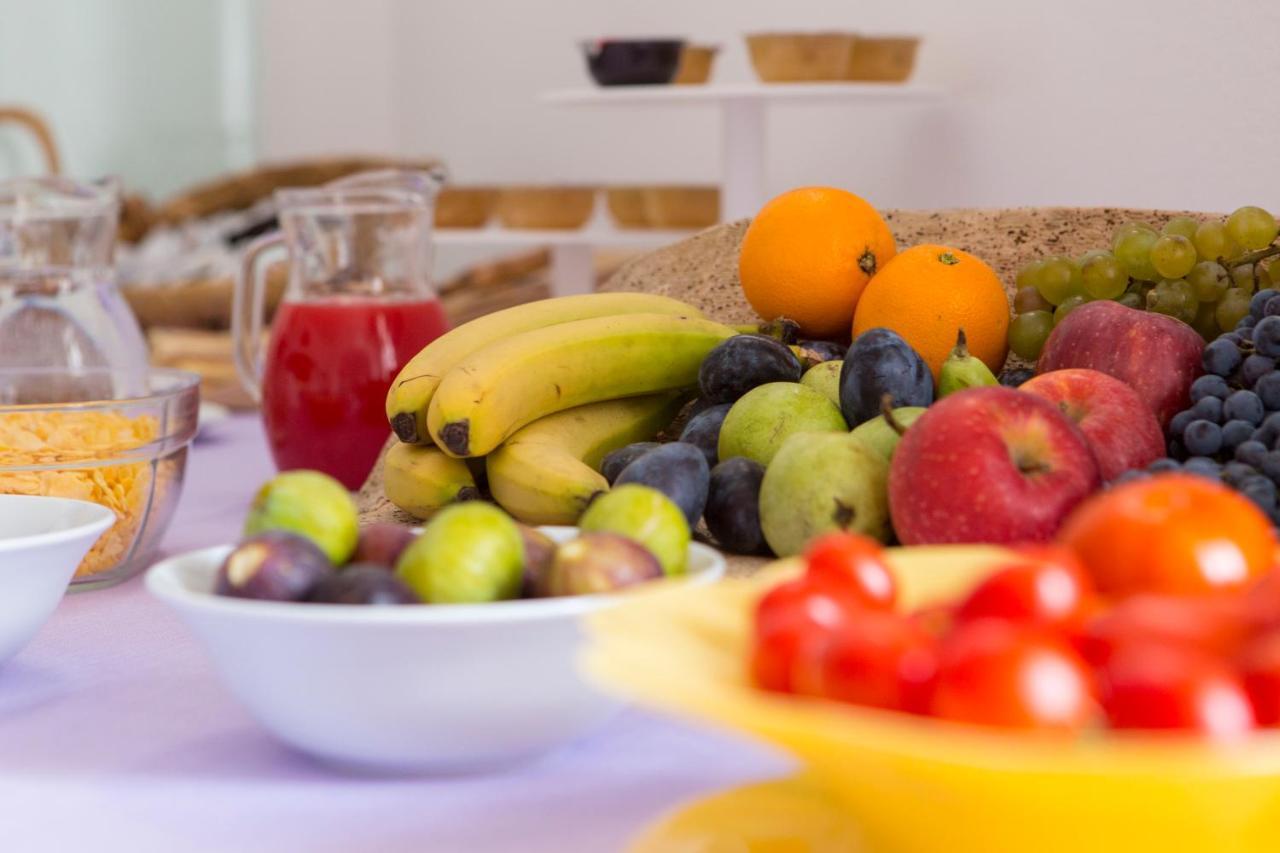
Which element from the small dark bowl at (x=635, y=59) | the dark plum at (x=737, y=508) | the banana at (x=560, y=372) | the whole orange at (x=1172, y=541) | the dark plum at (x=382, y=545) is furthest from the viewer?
the small dark bowl at (x=635, y=59)

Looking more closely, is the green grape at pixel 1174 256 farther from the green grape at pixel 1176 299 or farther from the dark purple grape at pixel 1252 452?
the dark purple grape at pixel 1252 452

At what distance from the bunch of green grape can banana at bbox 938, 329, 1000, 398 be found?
0.14 meters

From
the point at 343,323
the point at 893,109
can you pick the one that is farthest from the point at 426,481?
the point at 893,109

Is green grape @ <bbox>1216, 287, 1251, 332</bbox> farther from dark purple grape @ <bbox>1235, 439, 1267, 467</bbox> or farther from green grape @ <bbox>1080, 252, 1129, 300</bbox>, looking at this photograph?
dark purple grape @ <bbox>1235, 439, 1267, 467</bbox>

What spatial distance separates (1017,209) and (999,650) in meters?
0.86

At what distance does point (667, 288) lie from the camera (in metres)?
1.26

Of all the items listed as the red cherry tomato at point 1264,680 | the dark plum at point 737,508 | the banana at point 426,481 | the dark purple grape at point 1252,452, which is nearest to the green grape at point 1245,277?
the dark purple grape at point 1252,452

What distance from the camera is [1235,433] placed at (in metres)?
0.75

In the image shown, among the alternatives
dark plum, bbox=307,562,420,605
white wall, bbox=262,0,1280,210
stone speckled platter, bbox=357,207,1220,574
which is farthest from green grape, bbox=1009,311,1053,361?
white wall, bbox=262,0,1280,210

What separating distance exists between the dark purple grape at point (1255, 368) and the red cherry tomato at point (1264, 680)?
425mm

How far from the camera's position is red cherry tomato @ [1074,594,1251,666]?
15.0 inches

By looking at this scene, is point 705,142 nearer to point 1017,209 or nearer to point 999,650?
point 1017,209

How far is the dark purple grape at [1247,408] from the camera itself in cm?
75

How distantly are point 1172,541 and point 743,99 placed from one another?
5.46 feet
